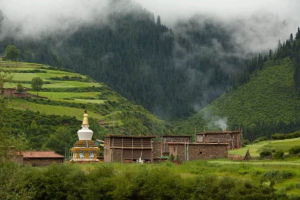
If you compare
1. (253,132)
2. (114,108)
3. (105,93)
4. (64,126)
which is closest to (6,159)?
(64,126)

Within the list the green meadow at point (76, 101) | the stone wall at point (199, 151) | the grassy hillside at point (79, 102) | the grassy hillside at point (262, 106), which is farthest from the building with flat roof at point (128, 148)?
the grassy hillside at point (262, 106)

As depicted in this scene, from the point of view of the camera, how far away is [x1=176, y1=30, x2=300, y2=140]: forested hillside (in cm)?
10106

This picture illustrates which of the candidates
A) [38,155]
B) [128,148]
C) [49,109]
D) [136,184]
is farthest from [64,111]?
[136,184]

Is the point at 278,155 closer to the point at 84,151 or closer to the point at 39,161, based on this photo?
the point at 84,151

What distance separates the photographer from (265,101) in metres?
111

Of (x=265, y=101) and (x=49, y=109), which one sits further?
(x=265, y=101)

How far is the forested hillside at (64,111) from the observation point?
80.6 m

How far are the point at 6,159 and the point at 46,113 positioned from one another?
63.1 meters

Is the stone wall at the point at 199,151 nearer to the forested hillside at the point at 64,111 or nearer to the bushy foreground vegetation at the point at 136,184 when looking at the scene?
the bushy foreground vegetation at the point at 136,184

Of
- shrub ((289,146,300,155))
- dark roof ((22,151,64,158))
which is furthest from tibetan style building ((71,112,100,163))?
shrub ((289,146,300,155))

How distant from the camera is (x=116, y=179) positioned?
40125mm

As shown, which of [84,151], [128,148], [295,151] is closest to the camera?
[295,151]

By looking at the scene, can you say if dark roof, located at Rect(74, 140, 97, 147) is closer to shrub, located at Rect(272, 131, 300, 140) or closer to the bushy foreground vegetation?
the bushy foreground vegetation

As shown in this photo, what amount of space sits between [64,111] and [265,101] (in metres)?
41.9
